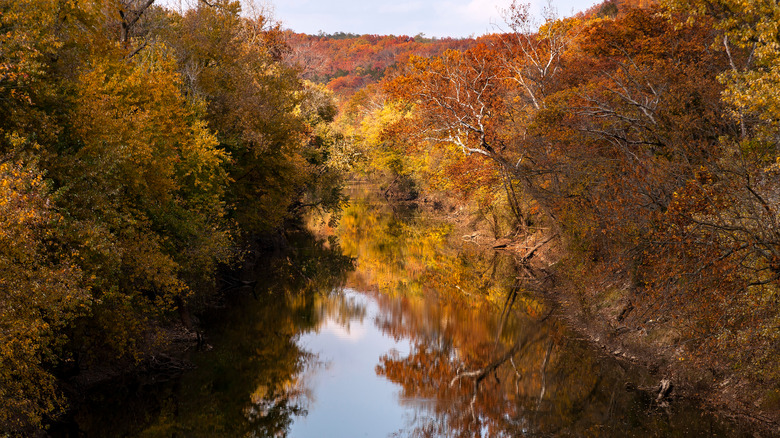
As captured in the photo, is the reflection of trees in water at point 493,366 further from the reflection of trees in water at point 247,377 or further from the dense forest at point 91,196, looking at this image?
the dense forest at point 91,196

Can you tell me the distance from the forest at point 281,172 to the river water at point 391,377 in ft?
4.41

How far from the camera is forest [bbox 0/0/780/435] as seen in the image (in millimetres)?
11594

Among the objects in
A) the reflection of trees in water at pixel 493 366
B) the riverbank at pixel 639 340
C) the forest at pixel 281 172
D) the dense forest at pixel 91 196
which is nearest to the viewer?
the dense forest at pixel 91 196

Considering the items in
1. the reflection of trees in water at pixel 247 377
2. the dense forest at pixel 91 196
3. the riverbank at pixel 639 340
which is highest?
the dense forest at pixel 91 196

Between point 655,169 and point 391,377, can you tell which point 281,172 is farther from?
point 655,169

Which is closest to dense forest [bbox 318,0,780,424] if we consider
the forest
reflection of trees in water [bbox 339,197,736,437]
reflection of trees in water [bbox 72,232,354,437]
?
the forest

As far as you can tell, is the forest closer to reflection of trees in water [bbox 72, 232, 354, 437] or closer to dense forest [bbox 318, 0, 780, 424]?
dense forest [bbox 318, 0, 780, 424]

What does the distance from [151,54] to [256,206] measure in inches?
434

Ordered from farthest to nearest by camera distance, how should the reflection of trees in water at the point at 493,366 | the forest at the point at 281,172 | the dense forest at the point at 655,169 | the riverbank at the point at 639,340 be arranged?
the reflection of trees in water at the point at 493,366
the riverbank at the point at 639,340
the dense forest at the point at 655,169
the forest at the point at 281,172

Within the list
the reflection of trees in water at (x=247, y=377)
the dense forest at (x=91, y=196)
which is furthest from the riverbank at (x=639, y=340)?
the dense forest at (x=91, y=196)

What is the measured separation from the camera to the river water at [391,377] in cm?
1404

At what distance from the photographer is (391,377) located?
1805 cm

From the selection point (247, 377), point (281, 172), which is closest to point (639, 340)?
point (247, 377)

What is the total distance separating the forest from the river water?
1.35 metres
